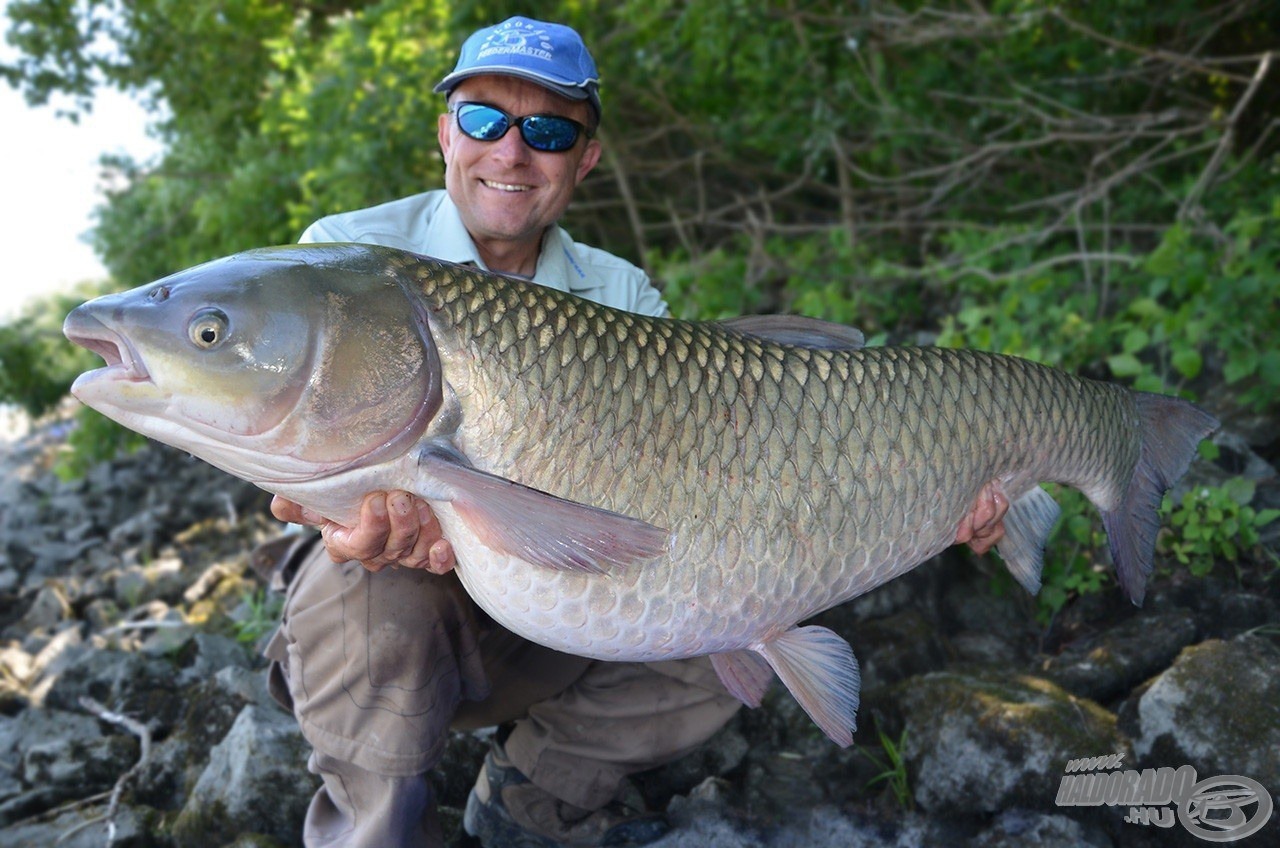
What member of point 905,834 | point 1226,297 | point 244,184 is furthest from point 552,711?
point 244,184

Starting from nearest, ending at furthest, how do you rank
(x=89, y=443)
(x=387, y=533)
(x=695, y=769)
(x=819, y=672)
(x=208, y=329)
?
(x=208, y=329) → (x=387, y=533) → (x=819, y=672) → (x=695, y=769) → (x=89, y=443)

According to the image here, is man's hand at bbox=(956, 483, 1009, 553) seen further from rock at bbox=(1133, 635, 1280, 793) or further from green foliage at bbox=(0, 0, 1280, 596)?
green foliage at bbox=(0, 0, 1280, 596)

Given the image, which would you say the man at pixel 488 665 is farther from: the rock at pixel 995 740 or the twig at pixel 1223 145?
the twig at pixel 1223 145

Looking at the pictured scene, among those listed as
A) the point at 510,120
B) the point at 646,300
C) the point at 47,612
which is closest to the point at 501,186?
the point at 510,120

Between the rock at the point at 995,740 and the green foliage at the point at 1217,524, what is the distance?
63 centimetres

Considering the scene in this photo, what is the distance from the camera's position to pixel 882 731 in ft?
8.27

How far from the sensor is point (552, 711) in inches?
98.3

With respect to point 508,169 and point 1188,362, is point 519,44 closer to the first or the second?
point 508,169

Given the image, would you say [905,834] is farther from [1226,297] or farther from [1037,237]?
[1037,237]

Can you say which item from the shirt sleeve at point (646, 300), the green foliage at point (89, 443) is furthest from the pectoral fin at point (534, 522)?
the green foliage at point (89, 443)

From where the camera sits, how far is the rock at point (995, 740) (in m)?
2.24

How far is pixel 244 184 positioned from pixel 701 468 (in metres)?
4.76

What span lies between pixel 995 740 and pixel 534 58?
1.72 meters

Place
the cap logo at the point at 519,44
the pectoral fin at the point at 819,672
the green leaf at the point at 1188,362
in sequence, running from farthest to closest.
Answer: the green leaf at the point at 1188,362, the cap logo at the point at 519,44, the pectoral fin at the point at 819,672
